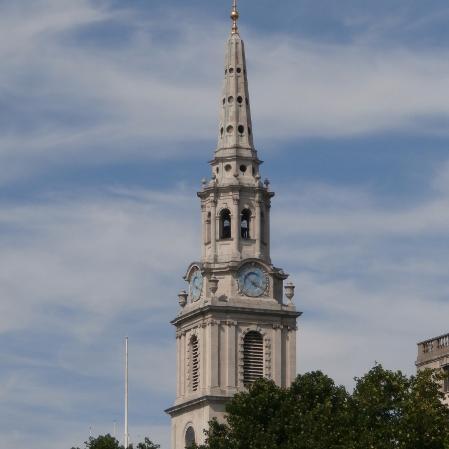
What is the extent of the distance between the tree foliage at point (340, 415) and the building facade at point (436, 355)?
1.35m

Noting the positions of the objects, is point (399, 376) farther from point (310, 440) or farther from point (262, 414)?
point (262, 414)

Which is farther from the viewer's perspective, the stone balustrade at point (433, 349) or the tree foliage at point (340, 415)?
the stone balustrade at point (433, 349)

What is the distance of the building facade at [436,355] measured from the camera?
16325cm

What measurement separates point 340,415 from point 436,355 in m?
7.78

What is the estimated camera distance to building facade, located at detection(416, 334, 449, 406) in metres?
163

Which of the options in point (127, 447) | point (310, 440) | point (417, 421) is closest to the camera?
point (417, 421)

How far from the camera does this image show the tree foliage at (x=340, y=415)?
157250 mm

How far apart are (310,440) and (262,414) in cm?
1540

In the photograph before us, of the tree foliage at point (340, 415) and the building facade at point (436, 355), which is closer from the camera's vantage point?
the tree foliage at point (340, 415)

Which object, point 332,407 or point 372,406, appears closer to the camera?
point 372,406

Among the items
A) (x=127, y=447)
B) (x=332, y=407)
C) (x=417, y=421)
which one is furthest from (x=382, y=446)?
(x=127, y=447)

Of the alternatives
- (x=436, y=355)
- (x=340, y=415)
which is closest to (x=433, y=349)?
(x=436, y=355)

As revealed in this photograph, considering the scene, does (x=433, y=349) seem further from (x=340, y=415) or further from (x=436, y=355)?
(x=340, y=415)

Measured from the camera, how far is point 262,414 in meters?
182
